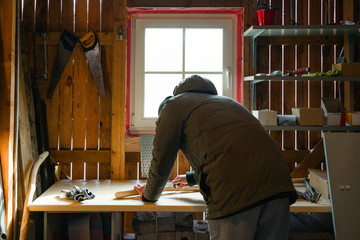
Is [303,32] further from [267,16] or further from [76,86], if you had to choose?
[76,86]

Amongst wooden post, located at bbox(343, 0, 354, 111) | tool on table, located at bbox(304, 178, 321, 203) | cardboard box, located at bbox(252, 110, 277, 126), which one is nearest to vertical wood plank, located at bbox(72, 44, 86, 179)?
cardboard box, located at bbox(252, 110, 277, 126)

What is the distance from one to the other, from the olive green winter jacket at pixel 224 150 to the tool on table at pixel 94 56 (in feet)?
4.00

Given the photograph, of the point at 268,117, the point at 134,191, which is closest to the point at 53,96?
the point at 134,191

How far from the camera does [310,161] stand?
3270mm

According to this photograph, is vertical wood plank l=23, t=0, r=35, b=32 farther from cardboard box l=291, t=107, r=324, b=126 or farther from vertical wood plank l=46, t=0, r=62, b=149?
cardboard box l=291, t=107, r=324, b=126

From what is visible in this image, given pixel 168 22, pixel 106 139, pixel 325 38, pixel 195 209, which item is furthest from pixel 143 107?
pixel 325 38

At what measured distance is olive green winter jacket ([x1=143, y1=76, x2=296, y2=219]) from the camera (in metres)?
1.87

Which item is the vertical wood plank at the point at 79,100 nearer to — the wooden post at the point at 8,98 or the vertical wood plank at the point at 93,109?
the vertical wood plank at the point at 93,109

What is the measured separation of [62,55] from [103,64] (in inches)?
12.7

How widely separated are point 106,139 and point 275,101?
4.61 ft

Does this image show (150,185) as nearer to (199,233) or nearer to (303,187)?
(199,233)

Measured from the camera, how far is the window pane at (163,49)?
342 centimetres

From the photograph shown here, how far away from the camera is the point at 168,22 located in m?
3.40

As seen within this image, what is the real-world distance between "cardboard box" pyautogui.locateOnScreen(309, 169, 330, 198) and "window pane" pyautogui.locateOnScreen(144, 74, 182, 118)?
51.4 inches
